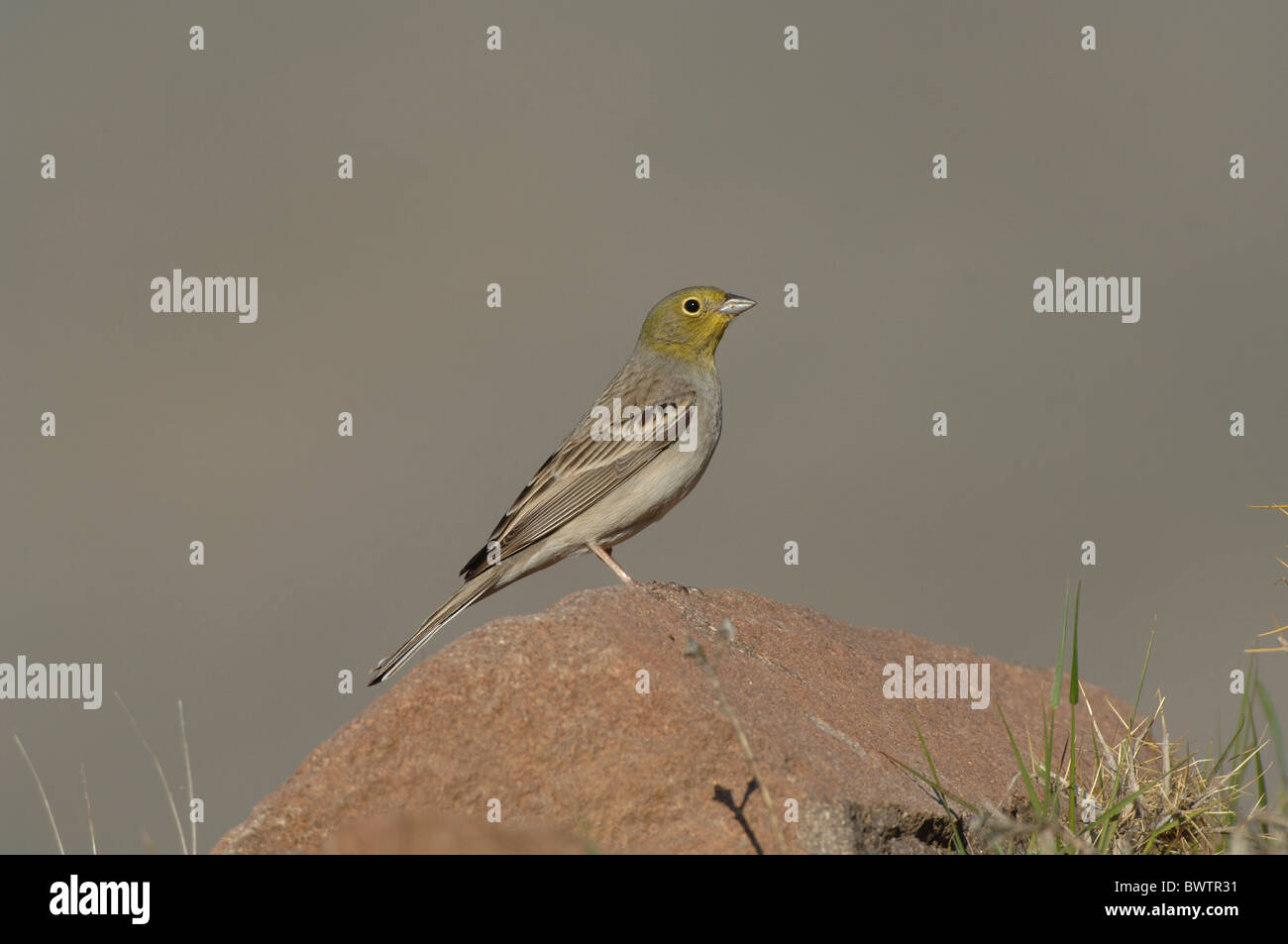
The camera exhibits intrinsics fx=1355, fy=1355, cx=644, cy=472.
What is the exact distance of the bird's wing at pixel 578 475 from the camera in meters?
7.99

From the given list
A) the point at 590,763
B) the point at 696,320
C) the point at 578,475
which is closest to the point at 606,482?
the point at 578,475

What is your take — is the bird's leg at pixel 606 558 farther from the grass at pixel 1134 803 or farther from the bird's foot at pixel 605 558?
the grass at pixel 1134 803

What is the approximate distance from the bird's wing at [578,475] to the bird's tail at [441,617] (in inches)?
3.5

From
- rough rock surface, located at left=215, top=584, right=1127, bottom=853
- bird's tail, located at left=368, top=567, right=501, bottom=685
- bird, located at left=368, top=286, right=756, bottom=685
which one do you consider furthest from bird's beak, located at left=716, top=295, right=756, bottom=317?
rough rock surface, located at left=215, top=584, right=1127, bottom=853

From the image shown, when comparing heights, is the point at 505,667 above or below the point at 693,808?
above

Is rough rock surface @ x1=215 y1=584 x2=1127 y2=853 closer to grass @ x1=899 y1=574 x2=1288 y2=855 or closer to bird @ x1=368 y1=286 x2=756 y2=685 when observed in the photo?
grass @ x1=899 y1=574 x2=1288 y2=855

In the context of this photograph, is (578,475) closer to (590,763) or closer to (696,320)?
(696,320)

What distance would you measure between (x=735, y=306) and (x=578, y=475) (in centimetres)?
175
